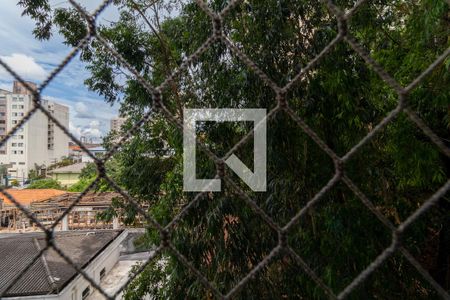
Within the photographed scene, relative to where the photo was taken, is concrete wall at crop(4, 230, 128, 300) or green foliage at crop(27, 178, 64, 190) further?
green foliage at crop(27, 178, 64, 190)

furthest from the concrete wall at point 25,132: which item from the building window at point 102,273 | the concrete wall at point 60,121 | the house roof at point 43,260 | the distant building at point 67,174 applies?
the building window at point 102,273

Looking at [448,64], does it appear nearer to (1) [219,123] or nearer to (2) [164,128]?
(1) [219,123]

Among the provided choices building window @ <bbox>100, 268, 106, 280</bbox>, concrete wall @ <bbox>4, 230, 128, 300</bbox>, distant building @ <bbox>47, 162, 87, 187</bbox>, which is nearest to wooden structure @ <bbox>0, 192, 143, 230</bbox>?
concrete wall @ <bbox>4, 230, 128, 300</bbox>

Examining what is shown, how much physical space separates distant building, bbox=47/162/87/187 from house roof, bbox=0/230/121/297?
2.51 meters

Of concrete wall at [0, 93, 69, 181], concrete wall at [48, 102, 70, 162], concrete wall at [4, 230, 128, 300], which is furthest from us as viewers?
concrete wall at [4, 230, 128, 300]

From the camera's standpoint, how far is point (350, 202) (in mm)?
1481

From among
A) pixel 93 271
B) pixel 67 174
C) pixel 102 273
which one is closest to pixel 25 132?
pixel 93 271

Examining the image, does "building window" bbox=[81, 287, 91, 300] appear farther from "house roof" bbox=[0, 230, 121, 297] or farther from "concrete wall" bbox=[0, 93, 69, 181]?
"concrete wall" bbox=[0, 93, 69, 181]

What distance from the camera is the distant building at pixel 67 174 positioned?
770cm

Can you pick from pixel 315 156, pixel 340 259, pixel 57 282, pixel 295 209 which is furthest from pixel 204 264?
pixel 57 282

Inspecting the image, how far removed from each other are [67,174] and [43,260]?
181 inches

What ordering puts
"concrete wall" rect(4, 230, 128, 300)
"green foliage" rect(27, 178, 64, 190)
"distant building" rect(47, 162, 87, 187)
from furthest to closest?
"green foliage" rect(27, 178, 64, 190)
"distant building" rect(47, 162, 87, 187)
"concrete wall" rect(4, 230, 128, 300)

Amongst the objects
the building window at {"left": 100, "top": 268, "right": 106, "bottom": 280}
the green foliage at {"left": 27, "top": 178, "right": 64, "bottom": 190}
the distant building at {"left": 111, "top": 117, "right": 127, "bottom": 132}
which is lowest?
the building window at {"left": 100, "top": 268, "right": 106, "bottom": 280}

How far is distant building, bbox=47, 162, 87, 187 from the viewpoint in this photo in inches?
303
